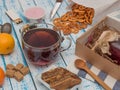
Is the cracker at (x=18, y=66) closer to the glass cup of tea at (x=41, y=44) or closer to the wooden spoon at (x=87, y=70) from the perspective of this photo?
the glass cup of tea at (x=41, y=44)

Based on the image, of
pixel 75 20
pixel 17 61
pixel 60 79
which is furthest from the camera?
pixel 75 20

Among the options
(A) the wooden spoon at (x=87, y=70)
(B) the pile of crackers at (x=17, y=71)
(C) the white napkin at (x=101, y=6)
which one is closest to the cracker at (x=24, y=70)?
(B) the pile of crackers at (x=17, y=71)

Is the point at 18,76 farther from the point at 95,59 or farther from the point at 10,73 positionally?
the point at 95,59

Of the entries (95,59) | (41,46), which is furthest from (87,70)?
(41,46)

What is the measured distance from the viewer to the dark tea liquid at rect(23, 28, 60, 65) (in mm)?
683

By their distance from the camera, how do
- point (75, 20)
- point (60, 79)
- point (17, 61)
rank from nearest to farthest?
1. point (60, 79)
2. point (17, 61)
3. point (75, 20)

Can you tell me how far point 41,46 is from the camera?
690mm

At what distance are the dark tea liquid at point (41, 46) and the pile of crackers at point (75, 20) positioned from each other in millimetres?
132

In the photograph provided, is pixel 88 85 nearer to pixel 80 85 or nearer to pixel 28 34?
pixel 80 85

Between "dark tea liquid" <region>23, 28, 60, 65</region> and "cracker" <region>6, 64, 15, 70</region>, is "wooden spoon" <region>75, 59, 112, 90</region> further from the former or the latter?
"cracker" <region>6, 64, 15, 70</region>

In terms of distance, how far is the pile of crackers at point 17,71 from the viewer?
677 mm

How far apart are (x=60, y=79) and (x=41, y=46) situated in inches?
4.4

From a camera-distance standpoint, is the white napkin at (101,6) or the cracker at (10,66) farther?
the white napkin at (101,6)

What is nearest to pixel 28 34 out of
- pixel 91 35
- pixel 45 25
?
pixel 45 25
